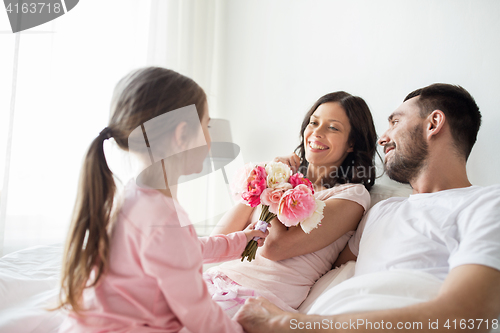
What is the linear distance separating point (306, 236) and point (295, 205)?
0.26 metres

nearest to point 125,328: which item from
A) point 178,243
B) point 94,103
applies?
point 178,243

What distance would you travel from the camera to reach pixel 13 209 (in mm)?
1877

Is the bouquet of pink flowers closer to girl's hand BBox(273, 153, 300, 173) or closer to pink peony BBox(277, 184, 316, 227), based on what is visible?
pink peony BBox(277, 184, 316, 227)

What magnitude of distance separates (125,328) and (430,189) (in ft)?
3.93

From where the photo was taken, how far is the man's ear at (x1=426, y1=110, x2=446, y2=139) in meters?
1.34

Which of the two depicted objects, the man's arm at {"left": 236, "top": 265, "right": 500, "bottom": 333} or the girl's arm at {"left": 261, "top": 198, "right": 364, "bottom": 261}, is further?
the girl's arm at {"left": 261, "top": 198, "right": 364, "bottom": 261}

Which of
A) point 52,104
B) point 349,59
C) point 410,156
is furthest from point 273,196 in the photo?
point 52,104

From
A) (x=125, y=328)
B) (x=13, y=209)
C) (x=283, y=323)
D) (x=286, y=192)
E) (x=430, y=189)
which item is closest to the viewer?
(x=125, y=328)

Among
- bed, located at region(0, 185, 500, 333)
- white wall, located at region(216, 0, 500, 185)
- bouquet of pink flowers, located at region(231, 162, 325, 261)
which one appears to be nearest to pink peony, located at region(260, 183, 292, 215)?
bouquet of pink flowers, located at region(231, 162, 325, 261)

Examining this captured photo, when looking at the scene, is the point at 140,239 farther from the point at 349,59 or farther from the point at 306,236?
the point at 349,59

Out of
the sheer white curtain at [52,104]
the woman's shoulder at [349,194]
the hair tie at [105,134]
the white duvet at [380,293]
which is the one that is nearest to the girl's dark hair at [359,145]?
the woman's shoulder at [349,194]

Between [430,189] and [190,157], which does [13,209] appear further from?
[430,189]

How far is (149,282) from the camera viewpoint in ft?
2.68

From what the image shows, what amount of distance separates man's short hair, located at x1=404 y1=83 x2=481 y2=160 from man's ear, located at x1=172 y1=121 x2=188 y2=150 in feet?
3.38
